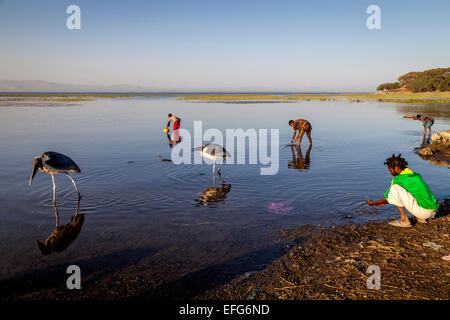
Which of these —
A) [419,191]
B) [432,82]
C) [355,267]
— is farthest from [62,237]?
[432,82]

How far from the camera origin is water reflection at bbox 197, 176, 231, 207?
359 inches

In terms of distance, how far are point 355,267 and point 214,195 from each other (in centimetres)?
522

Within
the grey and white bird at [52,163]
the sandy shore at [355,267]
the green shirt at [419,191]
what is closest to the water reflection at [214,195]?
the sandy shore at [355,267]

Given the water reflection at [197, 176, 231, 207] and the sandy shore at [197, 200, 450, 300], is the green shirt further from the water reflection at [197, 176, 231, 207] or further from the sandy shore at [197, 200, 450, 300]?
the water reflection at [197, 176, 231, 207]

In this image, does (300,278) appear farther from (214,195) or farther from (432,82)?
(432,82)

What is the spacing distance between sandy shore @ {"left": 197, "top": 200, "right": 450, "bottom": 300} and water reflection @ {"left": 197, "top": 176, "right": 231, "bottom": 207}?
2937mm

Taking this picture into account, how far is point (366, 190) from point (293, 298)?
6.58 metres

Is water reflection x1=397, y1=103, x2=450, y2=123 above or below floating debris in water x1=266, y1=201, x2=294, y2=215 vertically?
above

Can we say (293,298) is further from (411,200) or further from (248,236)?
(411,200)

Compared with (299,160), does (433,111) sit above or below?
above

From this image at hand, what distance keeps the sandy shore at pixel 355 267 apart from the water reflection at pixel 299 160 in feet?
20.4

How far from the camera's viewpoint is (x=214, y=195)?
382 inches

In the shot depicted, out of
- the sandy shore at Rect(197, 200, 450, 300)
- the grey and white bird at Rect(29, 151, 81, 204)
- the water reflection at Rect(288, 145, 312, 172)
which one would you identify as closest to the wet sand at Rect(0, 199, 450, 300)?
the sandy shore at Rect(197, 200, 450, 300)
